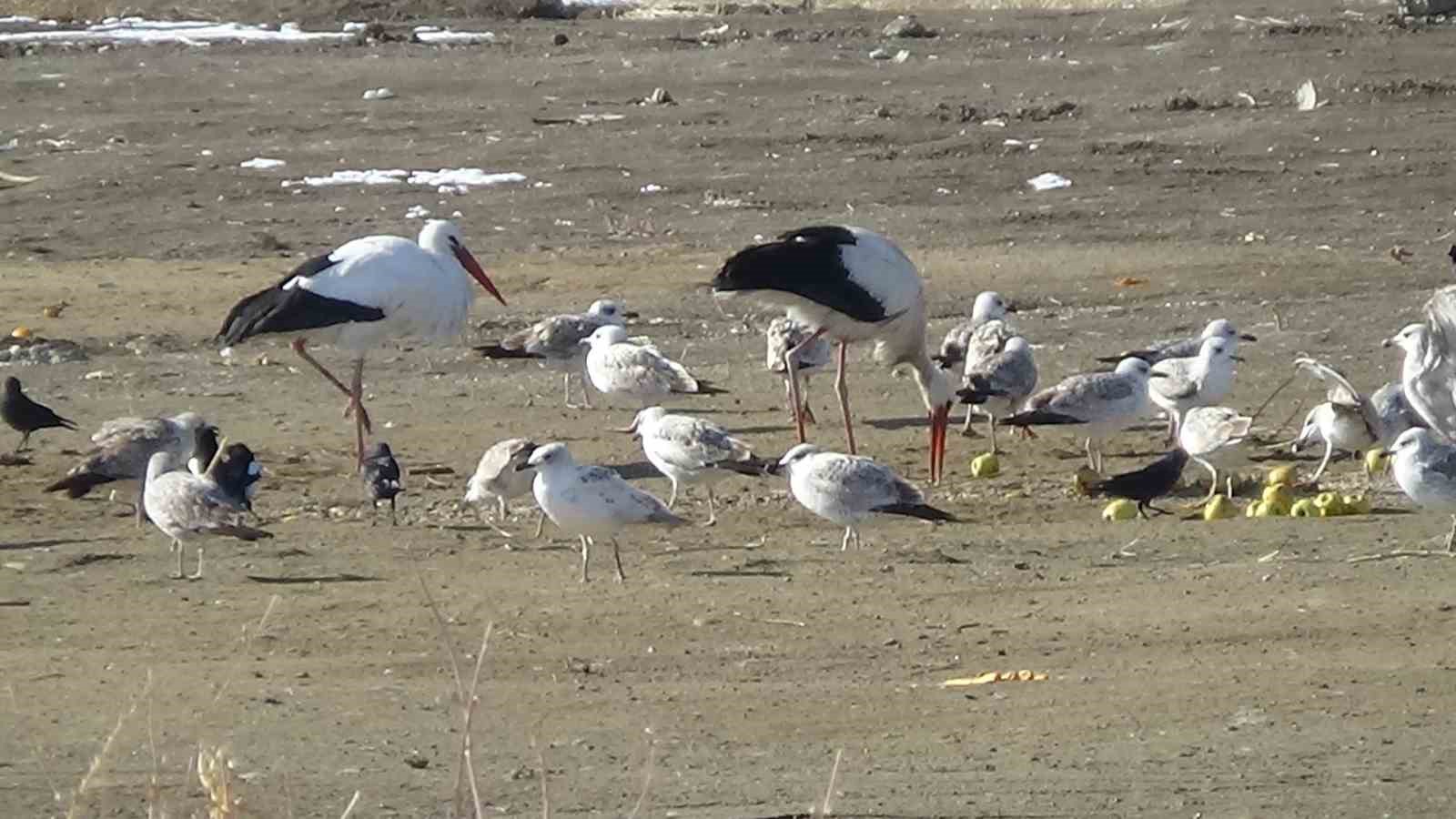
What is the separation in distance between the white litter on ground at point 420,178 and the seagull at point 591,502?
11377 millimetres

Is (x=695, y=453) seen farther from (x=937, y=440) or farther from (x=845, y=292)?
(x=845, y=292)

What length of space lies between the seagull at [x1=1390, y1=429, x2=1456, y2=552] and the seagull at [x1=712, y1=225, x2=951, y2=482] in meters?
3.31

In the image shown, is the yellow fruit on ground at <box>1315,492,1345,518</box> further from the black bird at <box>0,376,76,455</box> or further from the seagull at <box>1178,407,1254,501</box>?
the black bird at <box>0,376,76,455</box>

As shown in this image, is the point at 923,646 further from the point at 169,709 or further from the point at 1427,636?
the point at 169,709

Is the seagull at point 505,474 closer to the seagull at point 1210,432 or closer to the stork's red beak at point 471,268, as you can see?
the seagull at point 1210,432

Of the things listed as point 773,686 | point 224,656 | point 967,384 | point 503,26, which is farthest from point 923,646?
point 503,26

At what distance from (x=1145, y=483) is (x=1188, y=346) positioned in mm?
2954

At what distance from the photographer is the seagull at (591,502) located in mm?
10578

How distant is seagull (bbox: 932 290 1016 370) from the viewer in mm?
15250

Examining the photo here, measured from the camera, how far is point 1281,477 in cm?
1246

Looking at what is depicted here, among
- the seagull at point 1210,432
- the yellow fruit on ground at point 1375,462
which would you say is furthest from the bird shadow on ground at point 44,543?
the yellow fruit on ground at point 1375,462

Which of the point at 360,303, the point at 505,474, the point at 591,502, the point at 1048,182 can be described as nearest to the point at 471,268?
the point at 360,303

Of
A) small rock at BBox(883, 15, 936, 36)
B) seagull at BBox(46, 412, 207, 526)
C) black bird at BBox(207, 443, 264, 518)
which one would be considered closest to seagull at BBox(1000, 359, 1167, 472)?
black bird at BBox(207, 443, 264, 518)

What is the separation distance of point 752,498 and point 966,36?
1824 cm
